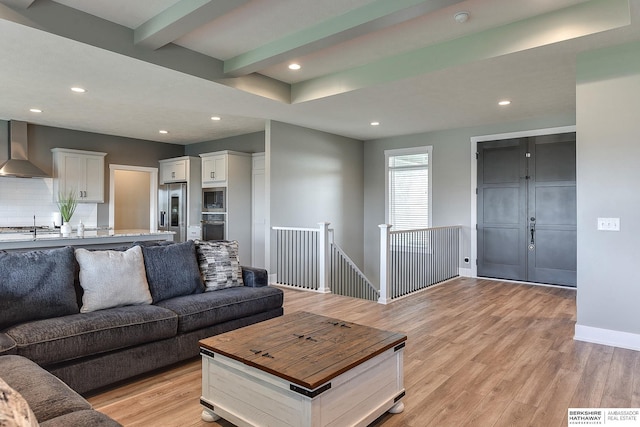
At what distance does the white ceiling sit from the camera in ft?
10.1

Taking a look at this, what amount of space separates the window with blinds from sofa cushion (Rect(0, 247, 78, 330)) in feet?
19.2

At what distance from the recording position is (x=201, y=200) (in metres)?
7.79

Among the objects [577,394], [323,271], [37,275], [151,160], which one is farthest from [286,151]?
[577,394]

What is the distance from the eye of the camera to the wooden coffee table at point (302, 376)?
5.83 ft

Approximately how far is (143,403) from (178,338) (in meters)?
0.53

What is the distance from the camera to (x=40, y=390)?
1586 mm

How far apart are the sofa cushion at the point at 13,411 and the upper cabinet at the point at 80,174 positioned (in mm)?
7164

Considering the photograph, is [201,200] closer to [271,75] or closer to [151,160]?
[151,160]

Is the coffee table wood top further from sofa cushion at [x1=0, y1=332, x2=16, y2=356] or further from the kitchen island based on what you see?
the kitchen island

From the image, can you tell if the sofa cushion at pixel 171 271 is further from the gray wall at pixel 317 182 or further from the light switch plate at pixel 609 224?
the light switch plate at pixel 609 224

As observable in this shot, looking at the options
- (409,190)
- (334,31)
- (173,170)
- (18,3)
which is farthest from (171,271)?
(173,170)

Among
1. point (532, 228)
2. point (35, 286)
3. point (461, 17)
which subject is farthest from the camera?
point (532, 228)

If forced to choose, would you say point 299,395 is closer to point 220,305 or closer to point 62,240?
point 220,305

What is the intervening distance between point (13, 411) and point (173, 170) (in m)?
7.77
